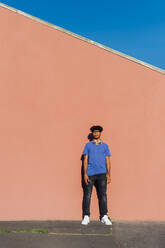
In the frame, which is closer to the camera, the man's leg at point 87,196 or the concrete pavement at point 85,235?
the concrete pavement at point 85,235

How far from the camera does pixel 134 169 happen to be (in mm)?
5215

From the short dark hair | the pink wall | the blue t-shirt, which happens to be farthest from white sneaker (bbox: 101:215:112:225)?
the short dark hair

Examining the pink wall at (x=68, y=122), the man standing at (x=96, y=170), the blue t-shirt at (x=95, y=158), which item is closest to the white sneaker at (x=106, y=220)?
the man standing at (x=96, y=170)

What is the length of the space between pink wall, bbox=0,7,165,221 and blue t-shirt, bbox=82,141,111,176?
0.22 m

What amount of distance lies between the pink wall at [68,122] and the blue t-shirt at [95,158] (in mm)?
220

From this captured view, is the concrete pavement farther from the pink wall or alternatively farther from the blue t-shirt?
the blue t-shirt

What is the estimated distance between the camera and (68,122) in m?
5.20

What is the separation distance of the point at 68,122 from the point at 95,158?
85 centimetres

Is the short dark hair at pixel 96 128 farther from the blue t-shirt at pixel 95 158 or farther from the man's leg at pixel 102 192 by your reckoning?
the man's leg at pixel 102 192

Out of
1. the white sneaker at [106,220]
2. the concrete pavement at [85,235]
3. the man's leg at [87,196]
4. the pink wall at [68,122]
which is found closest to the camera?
the concrete pavement at [85,235]

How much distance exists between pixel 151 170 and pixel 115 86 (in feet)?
5.70

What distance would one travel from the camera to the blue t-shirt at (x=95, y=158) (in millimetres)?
5027

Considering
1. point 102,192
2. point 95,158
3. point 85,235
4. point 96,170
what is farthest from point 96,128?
point 85,235

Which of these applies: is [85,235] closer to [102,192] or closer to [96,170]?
[102,192]
